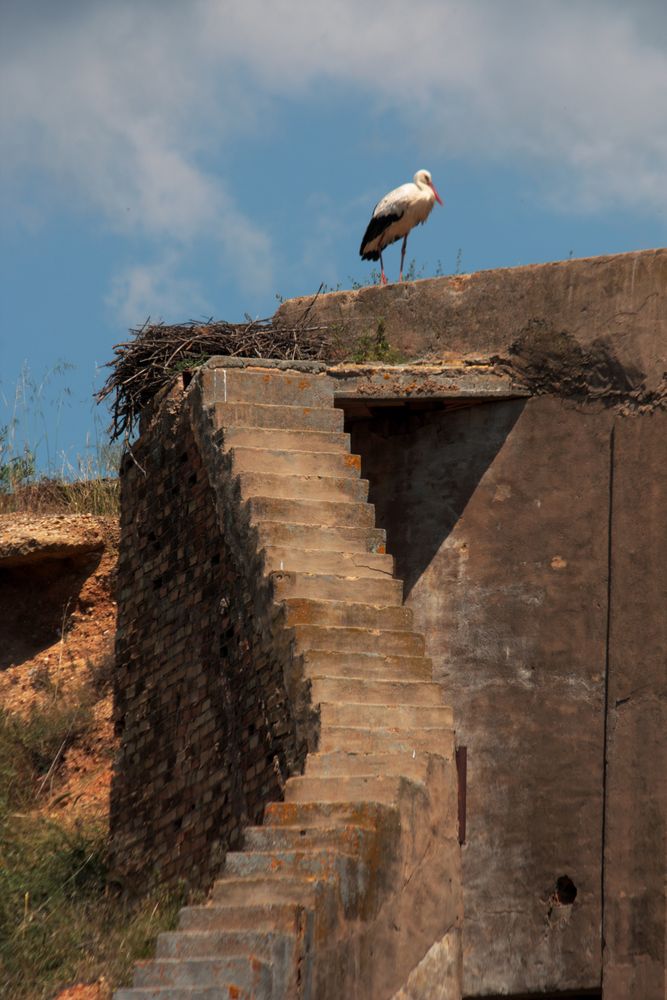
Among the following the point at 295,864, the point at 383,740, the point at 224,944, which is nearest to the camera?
the point at 224,944

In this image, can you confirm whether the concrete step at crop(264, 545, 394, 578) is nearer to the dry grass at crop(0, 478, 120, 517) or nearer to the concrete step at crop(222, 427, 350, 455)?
the concrete step at crop(222, 427, 350, 455)

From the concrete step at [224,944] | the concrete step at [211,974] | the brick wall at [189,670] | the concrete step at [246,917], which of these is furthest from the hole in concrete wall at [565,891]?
the concrete step at [211,974]

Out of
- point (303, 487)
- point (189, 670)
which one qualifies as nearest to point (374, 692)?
point (303, 487)

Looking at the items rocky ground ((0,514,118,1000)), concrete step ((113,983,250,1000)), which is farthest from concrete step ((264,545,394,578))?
rocky ground ((0,514,118,1000))

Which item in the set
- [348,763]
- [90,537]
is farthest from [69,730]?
[348,763]

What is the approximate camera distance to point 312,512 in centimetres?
1138

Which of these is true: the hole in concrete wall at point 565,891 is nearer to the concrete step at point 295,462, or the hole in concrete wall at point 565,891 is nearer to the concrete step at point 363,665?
the concrete step at point 363,665

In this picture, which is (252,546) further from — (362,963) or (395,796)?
(362,963)

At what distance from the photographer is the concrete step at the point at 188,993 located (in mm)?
7859

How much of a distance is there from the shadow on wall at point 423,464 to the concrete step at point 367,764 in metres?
3.65

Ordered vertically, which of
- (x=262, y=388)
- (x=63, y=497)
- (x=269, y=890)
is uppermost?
(x=63, y=497)

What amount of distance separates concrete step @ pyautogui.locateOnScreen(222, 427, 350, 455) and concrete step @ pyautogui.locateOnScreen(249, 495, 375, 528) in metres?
0.57

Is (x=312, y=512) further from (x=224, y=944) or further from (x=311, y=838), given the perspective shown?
(x=224, y=944)

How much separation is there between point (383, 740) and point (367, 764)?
249mm
